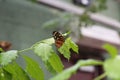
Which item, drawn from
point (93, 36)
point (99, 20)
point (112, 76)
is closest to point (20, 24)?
point (93, 36)

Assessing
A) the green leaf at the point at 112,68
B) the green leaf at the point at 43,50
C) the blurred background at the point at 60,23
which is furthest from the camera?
the blurred background at the point at 60,23

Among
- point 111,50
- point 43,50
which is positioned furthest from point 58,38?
point 111,50

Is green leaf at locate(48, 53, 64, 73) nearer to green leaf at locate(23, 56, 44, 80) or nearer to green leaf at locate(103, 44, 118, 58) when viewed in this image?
green leaf at locate(23, 56, 44, 80)

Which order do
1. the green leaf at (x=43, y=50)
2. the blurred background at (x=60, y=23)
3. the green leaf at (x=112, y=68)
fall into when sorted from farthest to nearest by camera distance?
the blurred background at (x=60, y=23)
the green leaf at (x=43, y=50)
the green leaf at (x=112, y=68)

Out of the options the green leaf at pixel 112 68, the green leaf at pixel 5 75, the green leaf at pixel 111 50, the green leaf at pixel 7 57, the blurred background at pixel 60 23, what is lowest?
the blurred background at pixel 60 23

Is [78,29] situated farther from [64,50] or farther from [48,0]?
[64,50]

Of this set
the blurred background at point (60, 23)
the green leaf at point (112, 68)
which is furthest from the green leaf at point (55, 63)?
the blurred background at point (60, 23)

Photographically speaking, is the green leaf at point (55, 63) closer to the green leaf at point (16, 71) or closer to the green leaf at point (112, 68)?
the green leaf at point (16, 71)

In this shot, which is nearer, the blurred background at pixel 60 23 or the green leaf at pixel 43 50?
the green leaf at pixel 43 50
